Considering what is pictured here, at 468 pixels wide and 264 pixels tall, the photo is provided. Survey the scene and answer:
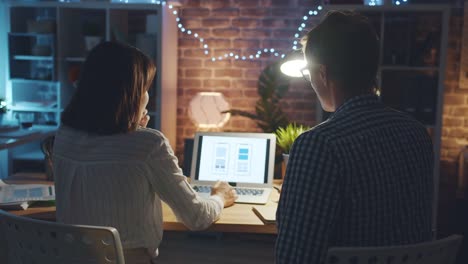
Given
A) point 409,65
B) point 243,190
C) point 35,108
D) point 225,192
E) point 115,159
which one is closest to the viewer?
point 115,159

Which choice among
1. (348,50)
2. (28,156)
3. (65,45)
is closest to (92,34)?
(65,45)

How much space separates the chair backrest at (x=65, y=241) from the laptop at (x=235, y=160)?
3.52ft

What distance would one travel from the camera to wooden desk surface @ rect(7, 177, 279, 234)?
205 centimetres

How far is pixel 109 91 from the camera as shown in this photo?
1780 millimetres

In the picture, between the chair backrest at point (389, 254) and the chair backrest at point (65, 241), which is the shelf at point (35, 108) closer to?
the chair backrest at point (65, 241)

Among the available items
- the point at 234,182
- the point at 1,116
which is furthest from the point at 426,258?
the point at 1,116

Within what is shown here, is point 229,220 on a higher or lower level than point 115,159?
lower

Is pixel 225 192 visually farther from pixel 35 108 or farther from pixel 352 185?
pixel 35 108

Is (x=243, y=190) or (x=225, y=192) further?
(x=243, y=190)

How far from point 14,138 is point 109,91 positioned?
2162 millimetres

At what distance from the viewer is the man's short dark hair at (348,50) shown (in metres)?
1.28

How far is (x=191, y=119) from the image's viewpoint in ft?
14.5

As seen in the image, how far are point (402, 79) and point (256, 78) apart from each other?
120 centimetres

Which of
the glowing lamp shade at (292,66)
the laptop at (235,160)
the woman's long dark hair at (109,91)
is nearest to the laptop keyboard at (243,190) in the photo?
the laptop at (235,160)
